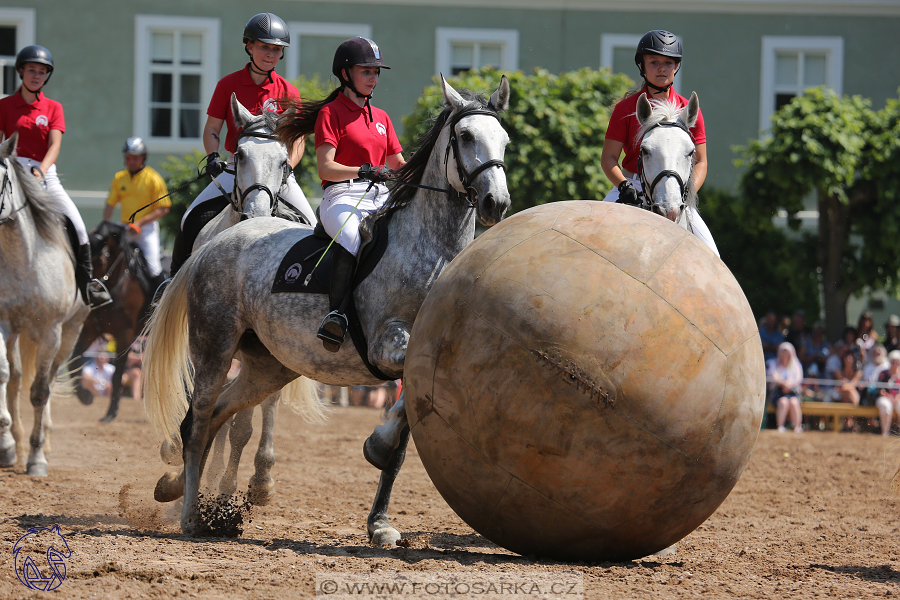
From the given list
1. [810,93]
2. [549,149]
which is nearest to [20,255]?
[549,149]

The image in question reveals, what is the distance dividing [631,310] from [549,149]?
1465 cm

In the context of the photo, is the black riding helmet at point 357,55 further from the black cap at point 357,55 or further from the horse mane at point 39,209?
the horse mane at point 39,209

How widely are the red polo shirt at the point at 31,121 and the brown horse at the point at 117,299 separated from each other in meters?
2.81

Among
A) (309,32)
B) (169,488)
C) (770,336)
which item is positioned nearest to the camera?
(169,488)

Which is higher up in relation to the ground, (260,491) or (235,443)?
(235,443)

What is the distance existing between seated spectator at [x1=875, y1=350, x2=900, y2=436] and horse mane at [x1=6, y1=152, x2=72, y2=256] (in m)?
11.1

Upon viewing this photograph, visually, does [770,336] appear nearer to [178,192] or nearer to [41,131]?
[178,192]

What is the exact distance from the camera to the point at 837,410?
14656 mm

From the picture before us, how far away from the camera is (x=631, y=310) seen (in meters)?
4.38

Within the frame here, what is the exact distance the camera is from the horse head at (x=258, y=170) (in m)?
7.43

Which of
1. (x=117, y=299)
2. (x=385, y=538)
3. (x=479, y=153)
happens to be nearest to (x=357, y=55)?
(x=479, y=153)

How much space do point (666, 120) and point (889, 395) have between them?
9.76 m

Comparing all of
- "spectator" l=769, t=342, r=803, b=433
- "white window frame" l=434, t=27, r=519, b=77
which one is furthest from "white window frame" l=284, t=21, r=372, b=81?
"spectator" l=769, t=342, r=803, b=433

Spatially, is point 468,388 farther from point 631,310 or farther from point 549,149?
point 549,149
